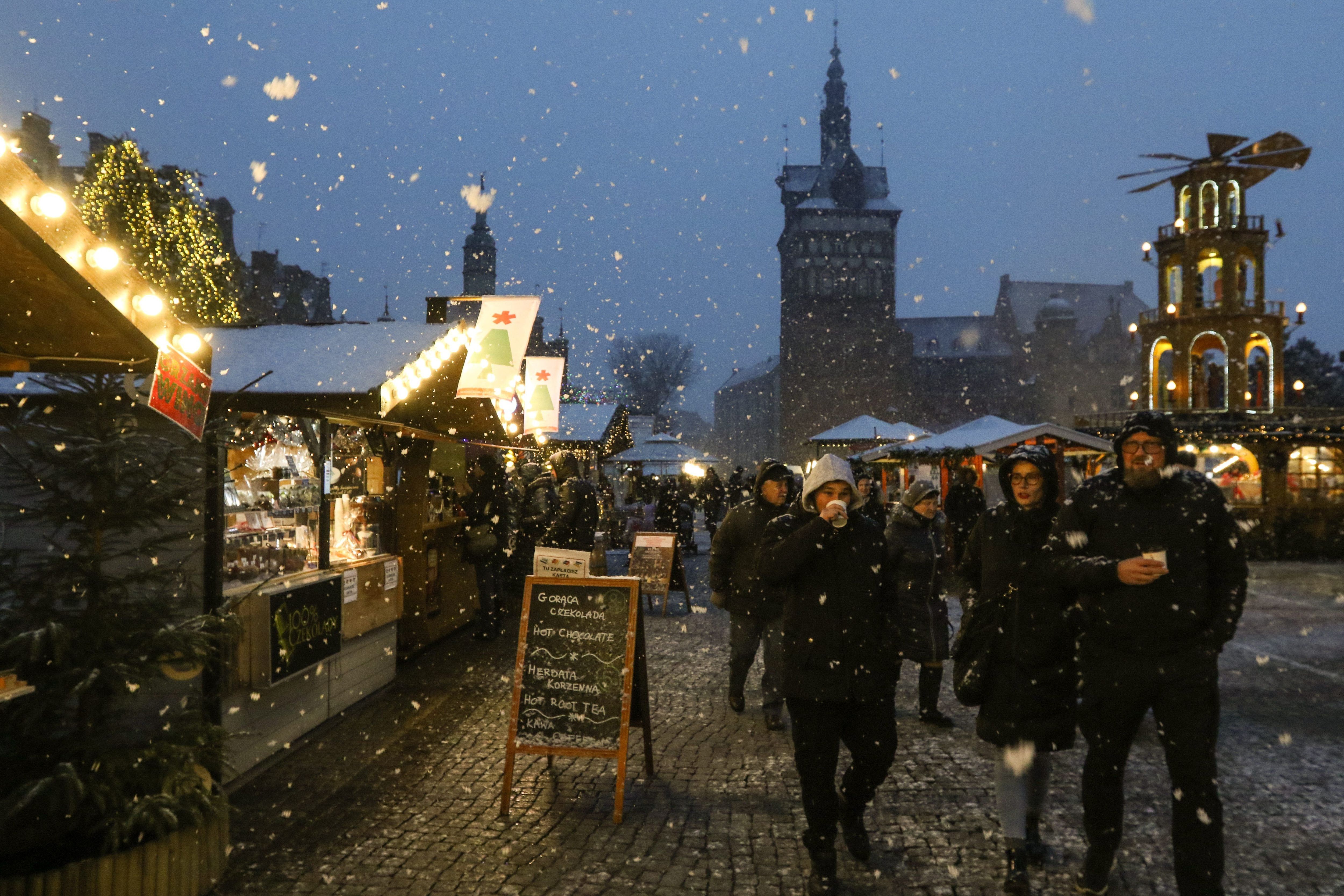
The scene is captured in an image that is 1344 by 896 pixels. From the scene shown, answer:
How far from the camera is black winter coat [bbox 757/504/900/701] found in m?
3.79

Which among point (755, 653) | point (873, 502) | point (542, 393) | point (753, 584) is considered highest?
point (542, 393)

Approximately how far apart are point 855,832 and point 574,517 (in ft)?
18.5

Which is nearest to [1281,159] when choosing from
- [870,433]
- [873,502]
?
[870,433]

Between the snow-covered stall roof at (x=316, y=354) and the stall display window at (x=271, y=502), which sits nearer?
the stall display window at (x=271, y=502)

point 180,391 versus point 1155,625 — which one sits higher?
point 180,391

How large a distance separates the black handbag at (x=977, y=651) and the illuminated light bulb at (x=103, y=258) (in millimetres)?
3717

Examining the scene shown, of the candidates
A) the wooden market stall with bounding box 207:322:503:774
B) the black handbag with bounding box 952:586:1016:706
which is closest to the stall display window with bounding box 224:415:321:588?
the wooden market stall with bounding box 207:322:503:774

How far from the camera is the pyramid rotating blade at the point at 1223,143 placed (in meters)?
30.5

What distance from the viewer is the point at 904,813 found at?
185 inches

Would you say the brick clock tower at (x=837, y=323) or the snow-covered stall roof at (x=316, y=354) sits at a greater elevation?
the brick clock tower at (x=837, y=323)

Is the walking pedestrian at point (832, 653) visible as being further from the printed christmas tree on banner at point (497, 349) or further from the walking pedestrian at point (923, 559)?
the printed christmas tree on banner at point (497, 349)

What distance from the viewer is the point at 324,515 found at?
6941mm

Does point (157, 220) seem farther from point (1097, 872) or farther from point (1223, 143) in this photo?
point (1223, 143)

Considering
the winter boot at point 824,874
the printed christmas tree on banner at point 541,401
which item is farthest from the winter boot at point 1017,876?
the printed christmas tree on banner at point 541,401
